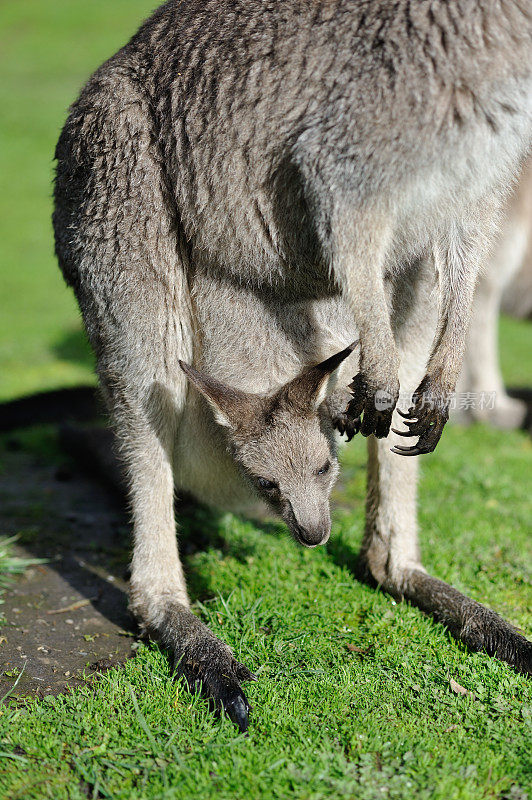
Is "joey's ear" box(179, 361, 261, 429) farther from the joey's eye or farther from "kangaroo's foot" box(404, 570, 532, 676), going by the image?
"kangaroo's foot" box(404, 570, 532, 676)

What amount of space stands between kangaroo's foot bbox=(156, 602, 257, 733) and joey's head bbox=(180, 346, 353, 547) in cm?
45

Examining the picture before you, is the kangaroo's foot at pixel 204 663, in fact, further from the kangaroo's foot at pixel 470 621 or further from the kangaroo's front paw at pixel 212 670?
the kangaroo's foot at pixel 470 621

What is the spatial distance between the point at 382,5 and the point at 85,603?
2355mm

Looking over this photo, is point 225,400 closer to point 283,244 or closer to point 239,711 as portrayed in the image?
point 283,244

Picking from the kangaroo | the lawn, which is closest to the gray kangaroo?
the lawn

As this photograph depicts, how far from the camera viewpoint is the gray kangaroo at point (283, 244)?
92.7 inches

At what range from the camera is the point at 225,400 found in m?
2.76

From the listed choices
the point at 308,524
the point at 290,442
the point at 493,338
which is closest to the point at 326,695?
the point at 308,524

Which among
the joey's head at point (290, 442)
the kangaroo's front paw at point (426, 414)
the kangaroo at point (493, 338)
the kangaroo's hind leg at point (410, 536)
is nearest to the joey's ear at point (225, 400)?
the joey's head at point (290, 442)

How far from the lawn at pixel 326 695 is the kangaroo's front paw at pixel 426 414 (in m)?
0.70

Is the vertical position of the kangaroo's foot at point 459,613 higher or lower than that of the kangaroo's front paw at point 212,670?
higher

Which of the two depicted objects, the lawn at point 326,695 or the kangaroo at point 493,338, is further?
the kangaroo at point 493,338

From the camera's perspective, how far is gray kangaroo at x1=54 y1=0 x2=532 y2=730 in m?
2.36

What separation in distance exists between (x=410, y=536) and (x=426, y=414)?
2.44ft
